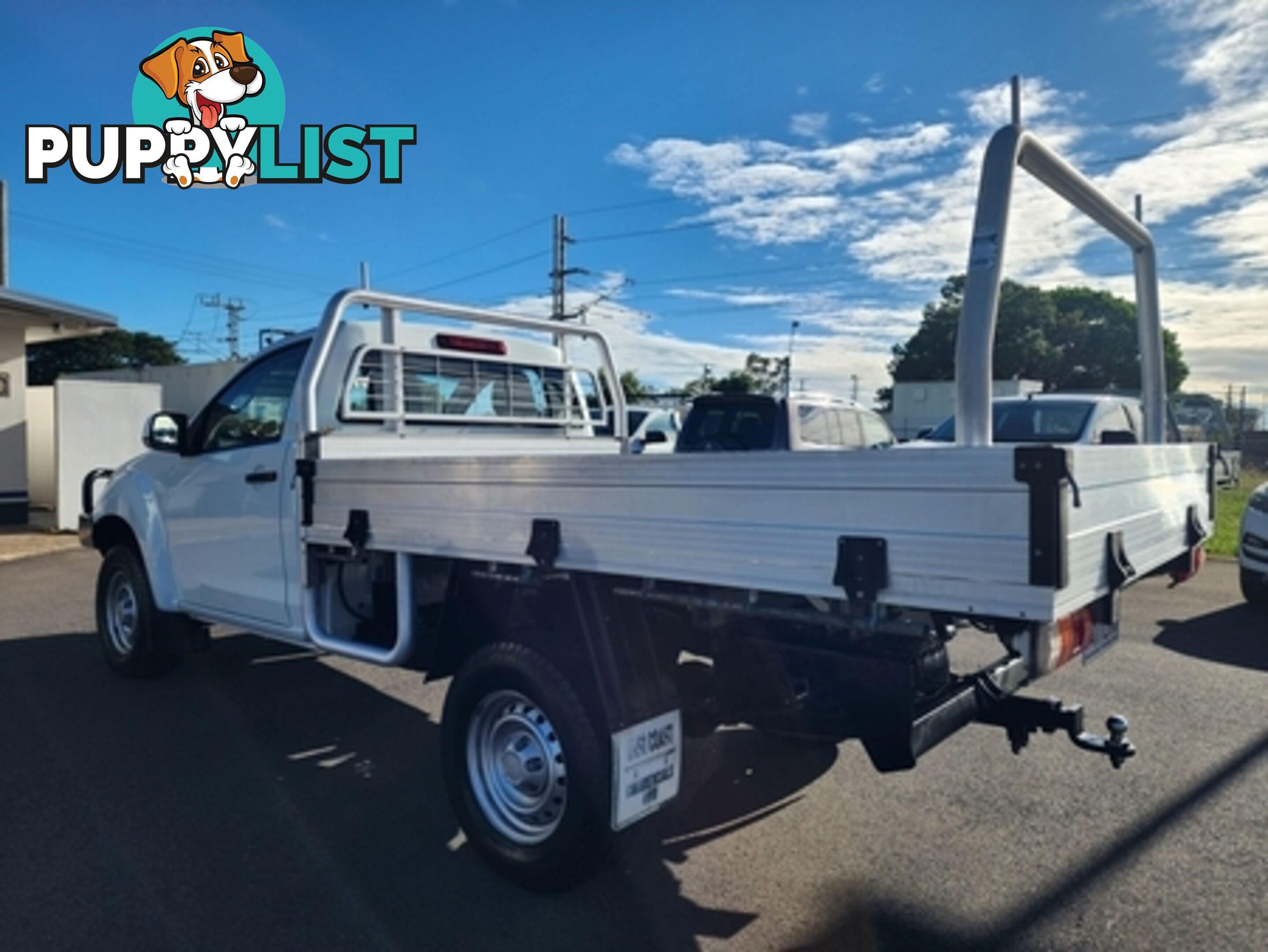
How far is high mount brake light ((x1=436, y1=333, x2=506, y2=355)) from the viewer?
195 inches

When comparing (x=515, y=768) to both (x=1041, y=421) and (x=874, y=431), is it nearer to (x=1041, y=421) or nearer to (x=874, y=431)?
Result: (x=1041, y=421)

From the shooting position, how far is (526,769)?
10.6 feet

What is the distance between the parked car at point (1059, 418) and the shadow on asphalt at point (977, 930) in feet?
18.5

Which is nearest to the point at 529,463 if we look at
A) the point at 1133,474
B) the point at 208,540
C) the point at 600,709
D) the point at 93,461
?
the point at 600,709

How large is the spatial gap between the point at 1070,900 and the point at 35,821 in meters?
4.07

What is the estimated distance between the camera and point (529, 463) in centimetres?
297

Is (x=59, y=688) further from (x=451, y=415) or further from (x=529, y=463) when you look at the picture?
(x=529, y=463)

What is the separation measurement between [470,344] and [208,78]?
885cm

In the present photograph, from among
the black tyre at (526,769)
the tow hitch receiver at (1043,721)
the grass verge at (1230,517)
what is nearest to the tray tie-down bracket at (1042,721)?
the tow hitch receiver at (1043,721)

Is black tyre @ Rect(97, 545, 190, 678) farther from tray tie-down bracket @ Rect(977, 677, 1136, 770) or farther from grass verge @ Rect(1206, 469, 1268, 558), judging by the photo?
grass verge @ Rect(1206, 469, 1268, 558)

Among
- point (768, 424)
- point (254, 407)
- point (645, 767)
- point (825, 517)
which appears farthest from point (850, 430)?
point (825, 517)

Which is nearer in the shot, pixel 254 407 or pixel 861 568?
pixel 861 568

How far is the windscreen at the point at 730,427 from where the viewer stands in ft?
31.7

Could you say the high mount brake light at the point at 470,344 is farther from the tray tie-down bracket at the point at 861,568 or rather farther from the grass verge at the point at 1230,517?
the grass verge at the point at 1230,517
